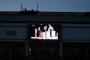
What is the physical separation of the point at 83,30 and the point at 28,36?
3268mm

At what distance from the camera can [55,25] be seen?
883 inches

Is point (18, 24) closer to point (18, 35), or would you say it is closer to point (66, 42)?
point (18, 35)

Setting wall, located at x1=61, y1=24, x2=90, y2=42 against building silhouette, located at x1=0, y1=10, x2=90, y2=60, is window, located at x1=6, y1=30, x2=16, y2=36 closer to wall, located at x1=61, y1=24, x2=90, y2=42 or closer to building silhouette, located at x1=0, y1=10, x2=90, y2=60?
building silhouette, located at x1=0, y1=10, x2=90, y2=60

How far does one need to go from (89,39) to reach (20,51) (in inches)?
162

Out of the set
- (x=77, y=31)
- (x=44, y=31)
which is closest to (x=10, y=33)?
(x=44, y=31)

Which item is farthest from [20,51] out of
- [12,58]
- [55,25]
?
[55,25]

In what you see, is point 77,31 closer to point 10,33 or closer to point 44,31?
point 44,31

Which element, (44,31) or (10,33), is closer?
(10,33)

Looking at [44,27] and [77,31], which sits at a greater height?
[44,27]

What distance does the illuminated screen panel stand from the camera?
883 inches

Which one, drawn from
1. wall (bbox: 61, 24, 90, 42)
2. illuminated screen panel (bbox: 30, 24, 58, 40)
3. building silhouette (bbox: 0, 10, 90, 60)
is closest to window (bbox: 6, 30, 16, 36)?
building silhouette (bbox: 0, 10, 90, 60)

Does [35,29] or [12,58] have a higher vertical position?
[35,29]

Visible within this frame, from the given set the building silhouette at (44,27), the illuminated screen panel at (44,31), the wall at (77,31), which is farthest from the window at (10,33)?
the wall at (77,31)

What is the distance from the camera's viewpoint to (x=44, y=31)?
22.6 metres
